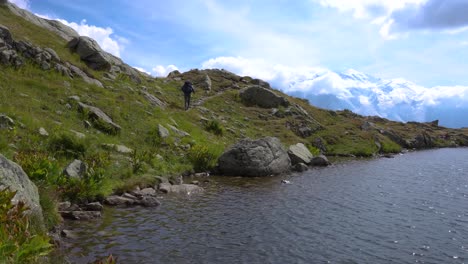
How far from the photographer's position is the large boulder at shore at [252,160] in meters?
32.6

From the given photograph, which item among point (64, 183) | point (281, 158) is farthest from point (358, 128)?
point (64, 183)

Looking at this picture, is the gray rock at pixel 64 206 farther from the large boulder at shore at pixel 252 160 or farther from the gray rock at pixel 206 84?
the gray rock at pixel 206 84

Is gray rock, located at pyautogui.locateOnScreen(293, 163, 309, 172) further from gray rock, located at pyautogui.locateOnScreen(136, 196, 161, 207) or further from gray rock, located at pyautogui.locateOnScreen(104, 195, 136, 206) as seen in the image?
gray rock, located at pyautogui.locateOnScreen(104, 195, 136, 206)

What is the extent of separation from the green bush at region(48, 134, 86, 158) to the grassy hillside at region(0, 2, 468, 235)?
6 centimetres

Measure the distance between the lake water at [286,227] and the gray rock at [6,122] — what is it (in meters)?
9.56

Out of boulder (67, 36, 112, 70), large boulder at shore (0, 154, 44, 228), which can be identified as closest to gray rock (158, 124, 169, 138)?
boulder (67, 36, 112, 70)

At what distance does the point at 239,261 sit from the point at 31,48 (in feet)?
104

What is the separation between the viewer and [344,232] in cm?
1775

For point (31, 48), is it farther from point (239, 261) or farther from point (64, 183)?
point (239, 261)

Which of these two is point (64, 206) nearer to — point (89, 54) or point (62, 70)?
point (62, 70)

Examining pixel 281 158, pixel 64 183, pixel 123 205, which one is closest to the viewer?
pixel 64 183

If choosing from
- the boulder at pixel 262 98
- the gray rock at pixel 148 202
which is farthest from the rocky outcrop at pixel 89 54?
the gray rock at pixel 148 202

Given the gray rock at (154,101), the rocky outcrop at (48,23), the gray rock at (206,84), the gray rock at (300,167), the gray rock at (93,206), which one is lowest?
the gray rock at (93,206)

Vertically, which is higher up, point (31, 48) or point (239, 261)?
point (31, 48)
